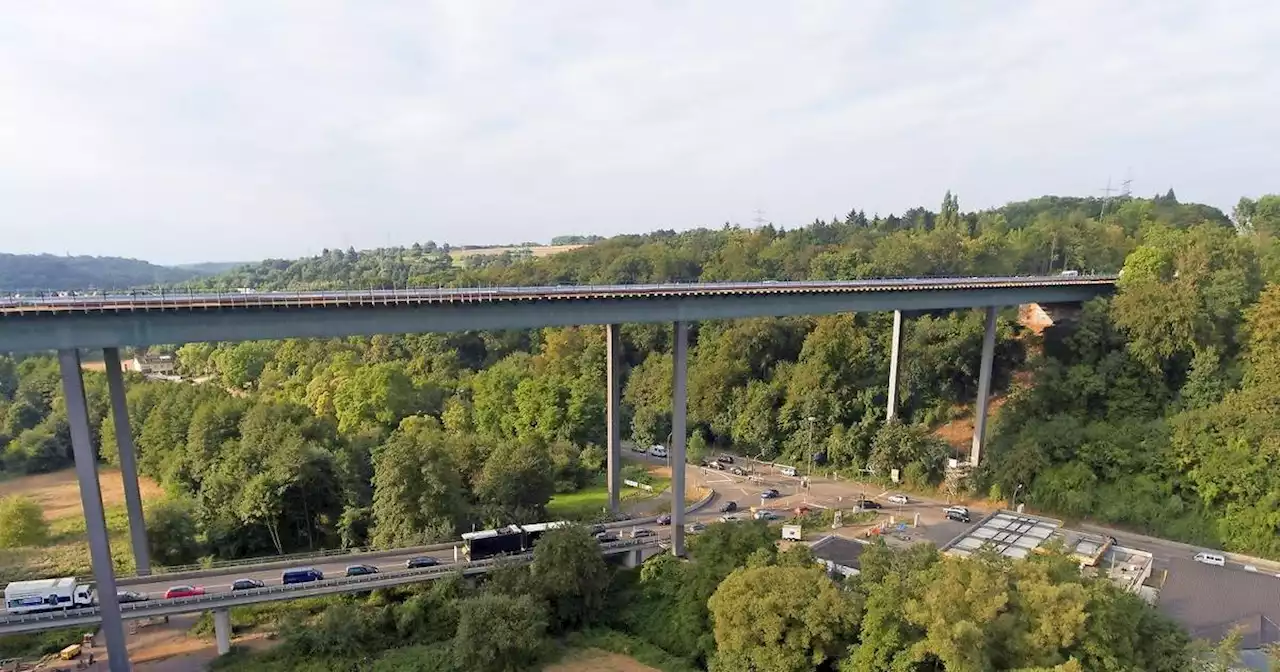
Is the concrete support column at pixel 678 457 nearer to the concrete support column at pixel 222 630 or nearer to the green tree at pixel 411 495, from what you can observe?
the green tree at pixel 411 495

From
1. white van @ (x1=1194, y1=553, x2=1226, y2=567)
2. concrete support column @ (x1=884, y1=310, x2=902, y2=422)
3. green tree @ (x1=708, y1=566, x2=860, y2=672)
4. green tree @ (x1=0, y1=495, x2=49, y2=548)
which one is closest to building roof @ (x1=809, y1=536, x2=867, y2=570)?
green tree @ (x1=708, y1=566, x2=860, y2=672)

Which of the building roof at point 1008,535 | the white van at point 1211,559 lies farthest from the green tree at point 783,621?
the white van at point 1211,559

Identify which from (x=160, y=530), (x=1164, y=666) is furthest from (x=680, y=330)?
(x=160, y=530)

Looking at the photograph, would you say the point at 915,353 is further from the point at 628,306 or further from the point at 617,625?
the point at 617,625

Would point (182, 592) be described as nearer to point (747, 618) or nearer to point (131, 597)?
point (131, 597)

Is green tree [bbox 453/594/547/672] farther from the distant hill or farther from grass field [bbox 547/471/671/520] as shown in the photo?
the distant hill
